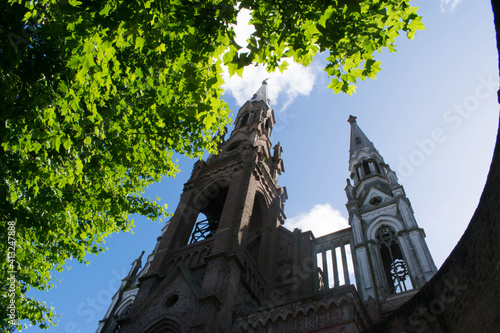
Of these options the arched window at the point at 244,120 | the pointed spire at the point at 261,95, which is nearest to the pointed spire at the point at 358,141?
the pointed spire at the point at 261,95

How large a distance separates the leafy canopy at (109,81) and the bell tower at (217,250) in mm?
4543

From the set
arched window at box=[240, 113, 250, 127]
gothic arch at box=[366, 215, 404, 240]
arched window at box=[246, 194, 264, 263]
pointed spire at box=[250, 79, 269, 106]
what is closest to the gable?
gothic arch at box=[366, 215, 404, 240]

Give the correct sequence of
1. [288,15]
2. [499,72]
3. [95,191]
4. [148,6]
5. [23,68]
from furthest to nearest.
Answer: [95,191]
[23,68]
[288,15]
[148,6]
[499,72]

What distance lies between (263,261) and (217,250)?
3.68m

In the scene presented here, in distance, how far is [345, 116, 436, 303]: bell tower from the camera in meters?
15.8

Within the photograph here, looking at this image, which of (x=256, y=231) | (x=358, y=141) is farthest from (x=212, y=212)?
(x=358, y=141)

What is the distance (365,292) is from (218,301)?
21.6ft

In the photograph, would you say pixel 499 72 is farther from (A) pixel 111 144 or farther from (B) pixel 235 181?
(B) pixel 235 181

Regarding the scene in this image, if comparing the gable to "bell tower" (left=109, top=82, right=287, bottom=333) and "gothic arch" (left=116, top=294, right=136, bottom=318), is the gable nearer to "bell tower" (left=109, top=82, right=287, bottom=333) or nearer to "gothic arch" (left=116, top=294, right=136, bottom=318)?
"bell tower" (left=109, top=82, right=287, bottom=333)

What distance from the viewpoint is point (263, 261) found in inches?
719

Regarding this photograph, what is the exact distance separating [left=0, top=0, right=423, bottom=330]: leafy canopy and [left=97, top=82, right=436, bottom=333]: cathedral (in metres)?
4.91

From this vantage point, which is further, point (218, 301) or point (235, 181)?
point (235, 181)

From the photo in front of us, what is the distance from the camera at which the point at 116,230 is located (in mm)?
11344

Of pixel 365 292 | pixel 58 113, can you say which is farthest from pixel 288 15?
pixel 365 292
